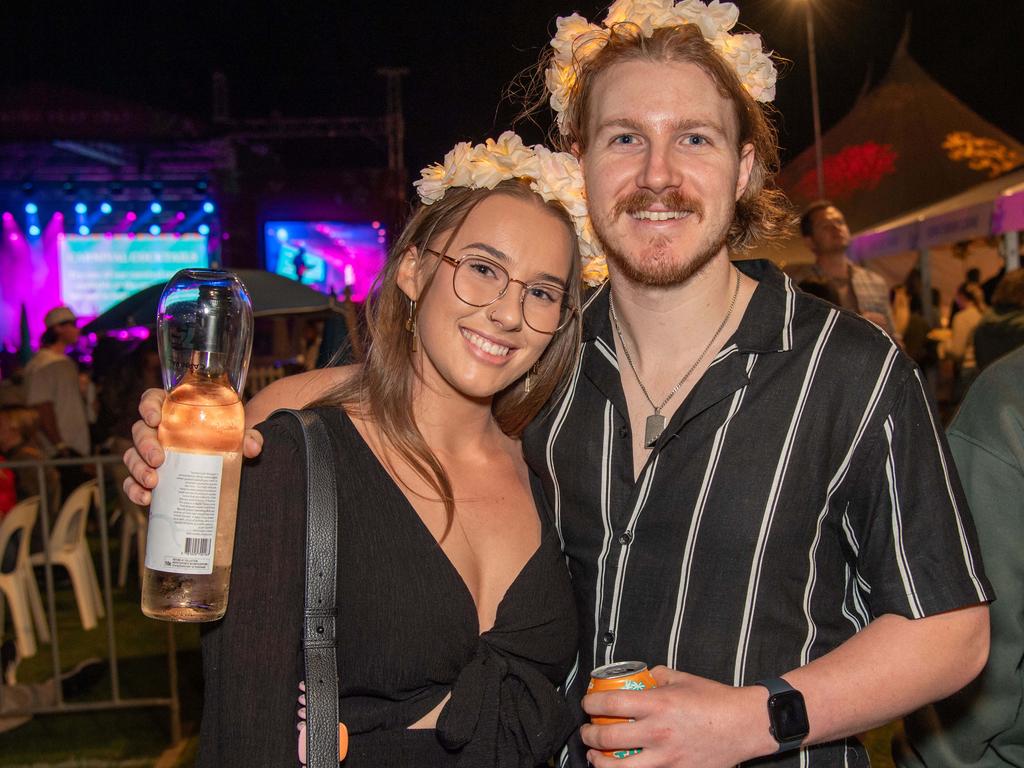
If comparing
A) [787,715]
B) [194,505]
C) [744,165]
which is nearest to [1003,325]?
[744,165]

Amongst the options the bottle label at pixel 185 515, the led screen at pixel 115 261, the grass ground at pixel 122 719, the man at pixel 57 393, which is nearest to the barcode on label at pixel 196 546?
the bottle label at pixel 185 515

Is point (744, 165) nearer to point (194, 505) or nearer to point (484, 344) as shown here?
point (484, 344)

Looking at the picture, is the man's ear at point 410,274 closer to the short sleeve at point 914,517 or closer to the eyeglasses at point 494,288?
the eyeglasses at point 494,288

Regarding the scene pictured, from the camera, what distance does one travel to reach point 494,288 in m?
2.32

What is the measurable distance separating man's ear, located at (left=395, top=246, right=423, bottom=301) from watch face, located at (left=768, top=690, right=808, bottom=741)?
52.4 inches

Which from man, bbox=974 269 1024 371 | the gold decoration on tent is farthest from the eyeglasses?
the gold decoration on tent

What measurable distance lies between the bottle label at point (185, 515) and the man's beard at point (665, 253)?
1100 millimetres

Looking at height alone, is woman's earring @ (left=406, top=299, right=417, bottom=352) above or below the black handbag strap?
above

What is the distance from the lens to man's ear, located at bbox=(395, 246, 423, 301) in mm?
2465

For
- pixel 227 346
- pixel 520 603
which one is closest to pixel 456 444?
pixel 520 603

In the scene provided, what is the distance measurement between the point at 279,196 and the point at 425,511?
1822 centimetres

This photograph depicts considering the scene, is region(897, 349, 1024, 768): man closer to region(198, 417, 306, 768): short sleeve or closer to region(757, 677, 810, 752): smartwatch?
region(757, 677, 810, 752): smartwatch

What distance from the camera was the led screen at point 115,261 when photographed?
1945 cm

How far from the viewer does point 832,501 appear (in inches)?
78.3
